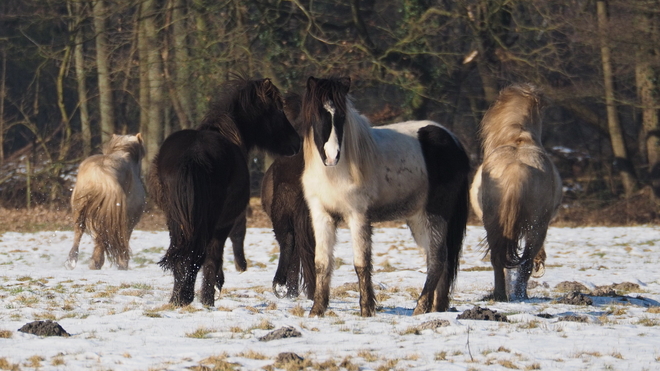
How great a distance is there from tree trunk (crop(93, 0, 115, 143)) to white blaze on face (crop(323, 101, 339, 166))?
1248 centimetres

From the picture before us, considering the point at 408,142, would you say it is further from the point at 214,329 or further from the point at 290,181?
the point at 214,329

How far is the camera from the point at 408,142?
718 cm

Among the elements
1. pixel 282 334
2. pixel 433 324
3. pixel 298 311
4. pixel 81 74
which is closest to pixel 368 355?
pixel 282 334

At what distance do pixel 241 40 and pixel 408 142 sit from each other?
37.6 feet

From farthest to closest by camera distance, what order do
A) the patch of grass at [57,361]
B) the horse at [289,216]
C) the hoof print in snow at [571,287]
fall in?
1. the hoof print in snow at [571,287]
2. the horse at [289,216]
3. the patch of grass at [57,361]

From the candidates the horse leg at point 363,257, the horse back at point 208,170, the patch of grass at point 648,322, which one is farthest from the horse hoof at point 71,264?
the patch of grass at point 648,322

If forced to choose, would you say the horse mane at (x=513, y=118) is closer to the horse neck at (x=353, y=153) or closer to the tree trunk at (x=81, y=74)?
the horse neck at (x=353, y=153)

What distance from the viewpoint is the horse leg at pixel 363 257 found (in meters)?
6.58

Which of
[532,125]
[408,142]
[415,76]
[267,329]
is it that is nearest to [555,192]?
[532,125]

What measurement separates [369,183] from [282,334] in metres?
1.49

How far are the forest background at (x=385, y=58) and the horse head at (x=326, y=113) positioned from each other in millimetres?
10828

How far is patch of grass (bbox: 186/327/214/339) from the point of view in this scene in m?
5.67

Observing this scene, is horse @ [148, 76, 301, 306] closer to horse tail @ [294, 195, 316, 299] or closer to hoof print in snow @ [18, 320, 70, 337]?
horse tail @ [294, 195, 316, 299]

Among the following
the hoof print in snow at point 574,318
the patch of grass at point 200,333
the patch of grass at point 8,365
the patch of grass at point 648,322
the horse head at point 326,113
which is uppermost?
the horse head at point 326,113
